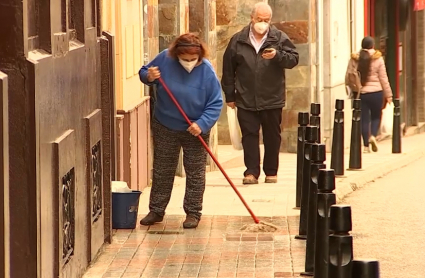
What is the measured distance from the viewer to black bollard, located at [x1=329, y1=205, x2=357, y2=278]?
5961 millimetres

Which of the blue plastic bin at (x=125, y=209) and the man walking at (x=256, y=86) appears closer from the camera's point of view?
the blue plastic bin at (x=125, y=209)

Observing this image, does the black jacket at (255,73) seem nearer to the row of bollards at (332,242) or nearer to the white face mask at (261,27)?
the white face mask at (261,27)

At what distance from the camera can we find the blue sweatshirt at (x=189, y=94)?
35.9 ft

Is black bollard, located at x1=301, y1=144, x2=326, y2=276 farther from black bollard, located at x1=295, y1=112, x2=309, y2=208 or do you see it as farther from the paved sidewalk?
black bollard, located at x1=295, y1=112, x2=309, y2=208

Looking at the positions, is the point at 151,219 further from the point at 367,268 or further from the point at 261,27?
the point at 367,268

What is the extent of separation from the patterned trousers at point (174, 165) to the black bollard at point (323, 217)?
11.3 ft

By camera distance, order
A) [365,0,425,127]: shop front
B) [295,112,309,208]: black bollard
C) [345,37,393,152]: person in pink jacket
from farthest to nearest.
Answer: [365,0,425,127]: shop front → [345,37,393,152]: person in pink jacket → [295,112,309,208]: black bollard

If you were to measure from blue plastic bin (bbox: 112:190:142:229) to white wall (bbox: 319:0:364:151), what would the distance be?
1089 centimetres

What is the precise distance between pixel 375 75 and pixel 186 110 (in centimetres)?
1068

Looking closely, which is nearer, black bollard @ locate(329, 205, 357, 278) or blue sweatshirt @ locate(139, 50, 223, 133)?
black bollard @ locate(329, 205, 357, 278)

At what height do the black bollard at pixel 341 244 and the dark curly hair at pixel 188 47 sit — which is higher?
the dark curly hair at pixel 188 47

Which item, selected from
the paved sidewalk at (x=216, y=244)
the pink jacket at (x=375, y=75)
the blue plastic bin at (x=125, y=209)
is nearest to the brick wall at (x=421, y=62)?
the pink jacket at (x=375, y=75)

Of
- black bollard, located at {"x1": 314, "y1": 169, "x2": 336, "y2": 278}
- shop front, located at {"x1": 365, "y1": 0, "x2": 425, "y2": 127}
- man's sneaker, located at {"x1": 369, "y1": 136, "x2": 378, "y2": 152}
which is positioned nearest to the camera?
black bollard, located at {"x1": 314, "y1": 169, "x2": 336, "y2": 278}

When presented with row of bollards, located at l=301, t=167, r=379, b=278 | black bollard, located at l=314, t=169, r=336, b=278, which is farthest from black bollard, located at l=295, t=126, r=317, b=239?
black bollard, located at l=314, t=169, r=336, b=278
